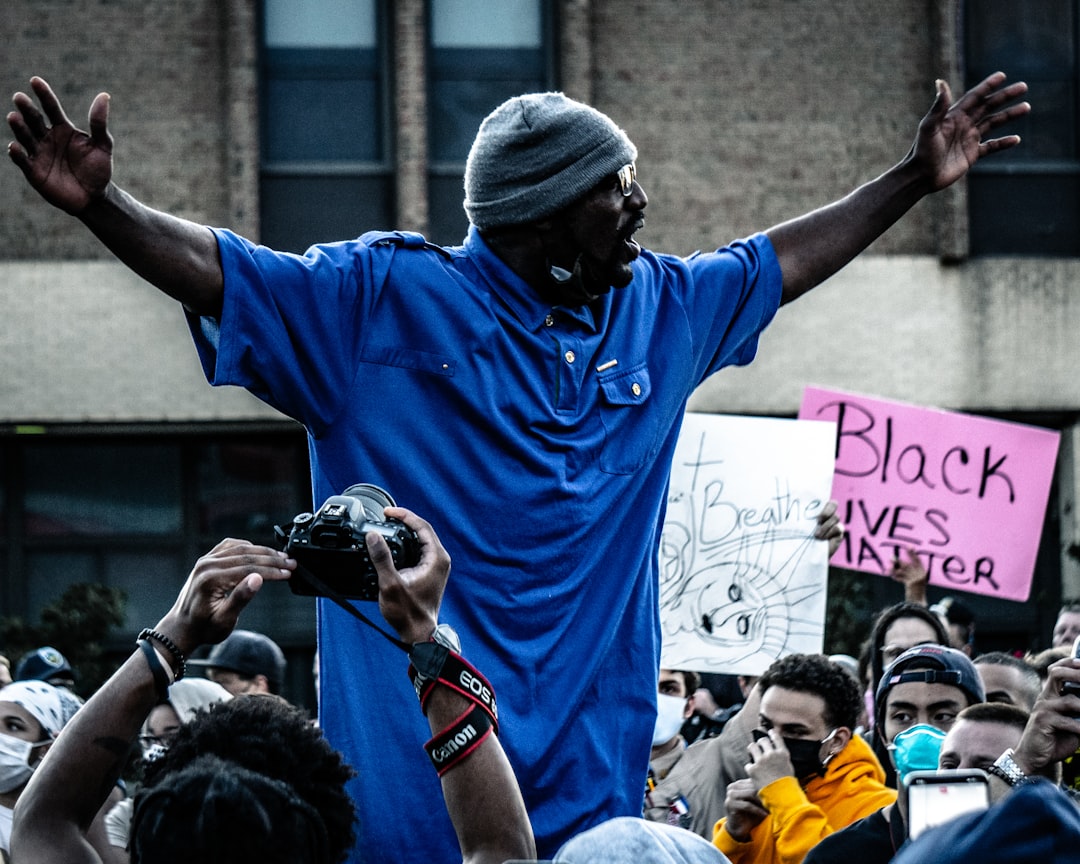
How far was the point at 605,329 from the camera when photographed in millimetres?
2738

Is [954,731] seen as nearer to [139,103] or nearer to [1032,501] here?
[1032,501]

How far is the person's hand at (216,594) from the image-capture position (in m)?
2.19

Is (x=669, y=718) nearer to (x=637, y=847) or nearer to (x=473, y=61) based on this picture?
(x=637, y=847)

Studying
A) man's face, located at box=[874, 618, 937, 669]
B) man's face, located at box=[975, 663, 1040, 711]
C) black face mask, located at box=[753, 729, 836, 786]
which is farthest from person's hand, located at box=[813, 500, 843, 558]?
black face mask, located at box=[753, 729, 836, 786]

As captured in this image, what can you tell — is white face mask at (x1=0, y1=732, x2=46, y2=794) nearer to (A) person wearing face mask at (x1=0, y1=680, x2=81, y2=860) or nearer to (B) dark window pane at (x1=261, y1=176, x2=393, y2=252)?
(A) person wearing face mask at (x1=0, y1=680, x2=81, y2=860)

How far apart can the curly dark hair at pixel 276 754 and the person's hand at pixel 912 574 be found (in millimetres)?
5126

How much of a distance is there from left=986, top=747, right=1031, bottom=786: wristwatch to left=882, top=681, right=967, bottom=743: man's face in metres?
1.20

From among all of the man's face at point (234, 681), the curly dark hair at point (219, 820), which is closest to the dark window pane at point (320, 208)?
the man's face at point (234, 681)

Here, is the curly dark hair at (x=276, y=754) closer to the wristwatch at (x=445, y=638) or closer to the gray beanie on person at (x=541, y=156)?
the wristwatch at (x=445, y=638)

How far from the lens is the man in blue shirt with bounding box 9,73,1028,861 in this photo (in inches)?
101

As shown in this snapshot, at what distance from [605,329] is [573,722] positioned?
59 centimetres

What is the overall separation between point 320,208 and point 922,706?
8.98 metres

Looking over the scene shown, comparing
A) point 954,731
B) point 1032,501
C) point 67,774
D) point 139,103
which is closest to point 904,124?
point 139,103

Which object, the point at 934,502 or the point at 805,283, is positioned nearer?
the point at 805,283
